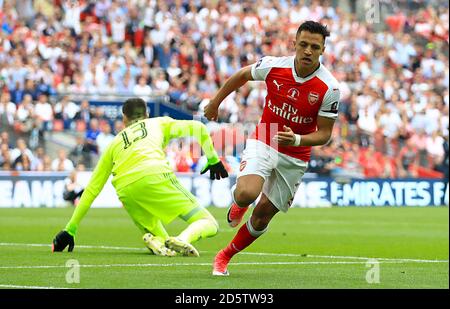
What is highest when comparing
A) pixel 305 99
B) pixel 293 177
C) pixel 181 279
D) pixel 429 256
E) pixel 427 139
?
pixel 305 99

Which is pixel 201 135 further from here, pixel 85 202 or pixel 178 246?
pixel 85 202

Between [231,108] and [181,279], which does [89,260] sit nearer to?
[181,279]

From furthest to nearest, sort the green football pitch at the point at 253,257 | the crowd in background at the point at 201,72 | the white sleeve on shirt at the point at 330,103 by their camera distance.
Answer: the crowd in background at the point at 201,72 → the white sleeve on shirt at the point at 330,103 → the green football pitch at the point at 253,257

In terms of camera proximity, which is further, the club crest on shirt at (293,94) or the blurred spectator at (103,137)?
the blurred spectator at (103,137)

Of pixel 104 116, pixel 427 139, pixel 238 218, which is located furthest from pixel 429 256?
pixel 427 139

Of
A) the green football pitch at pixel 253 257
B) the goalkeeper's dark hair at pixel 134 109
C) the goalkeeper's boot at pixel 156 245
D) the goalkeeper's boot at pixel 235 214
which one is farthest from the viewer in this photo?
the goalkeeper's dark hair at pixel 134 109

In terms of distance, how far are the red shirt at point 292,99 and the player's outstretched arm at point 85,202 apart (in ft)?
10.8

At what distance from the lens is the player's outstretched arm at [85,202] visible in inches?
552

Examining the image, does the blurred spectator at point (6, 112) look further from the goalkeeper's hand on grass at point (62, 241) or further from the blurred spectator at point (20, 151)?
the goalkeeper's hand on grass at point (62, 241)

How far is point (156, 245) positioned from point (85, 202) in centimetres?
99

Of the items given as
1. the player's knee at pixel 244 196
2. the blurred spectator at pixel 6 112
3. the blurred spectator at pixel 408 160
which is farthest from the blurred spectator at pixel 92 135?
the player's knee at pixel 244 196

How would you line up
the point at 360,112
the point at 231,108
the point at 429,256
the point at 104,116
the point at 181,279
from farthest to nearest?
the point at 360,112, the point at 231,108, the point at 104,116, the point at 429,256, the point at 181,279

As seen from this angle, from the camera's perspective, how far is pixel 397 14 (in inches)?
1529

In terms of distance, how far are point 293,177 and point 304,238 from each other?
730 centimetres
